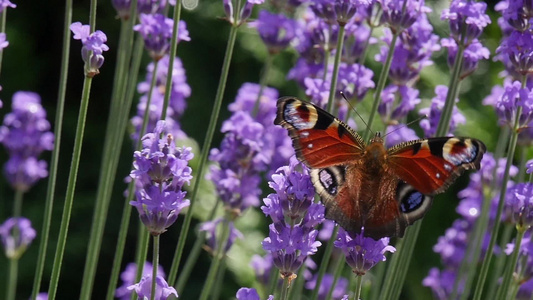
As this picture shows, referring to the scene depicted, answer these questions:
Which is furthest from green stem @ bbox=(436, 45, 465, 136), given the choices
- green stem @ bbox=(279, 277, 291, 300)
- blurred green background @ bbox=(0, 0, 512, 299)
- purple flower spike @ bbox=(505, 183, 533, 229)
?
blurred green background @ bbox=(0, 0, 512, 299)

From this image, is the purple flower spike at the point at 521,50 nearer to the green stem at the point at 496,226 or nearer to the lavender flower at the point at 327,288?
the green stem at the point at 496,226

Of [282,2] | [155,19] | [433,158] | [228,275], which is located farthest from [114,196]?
[433,158]

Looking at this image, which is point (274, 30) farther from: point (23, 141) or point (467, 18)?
point (23, 141)

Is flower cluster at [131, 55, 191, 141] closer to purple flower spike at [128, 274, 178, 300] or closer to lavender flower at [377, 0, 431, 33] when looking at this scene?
lavender flower at [377, 0, 431, 33]

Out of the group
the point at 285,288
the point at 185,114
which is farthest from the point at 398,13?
the point at 185,114

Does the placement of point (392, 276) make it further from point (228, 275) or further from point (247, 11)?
point (228, 275)

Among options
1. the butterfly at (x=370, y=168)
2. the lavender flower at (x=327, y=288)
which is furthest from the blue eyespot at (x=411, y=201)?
the lavender flower at (x=327, y=288)
